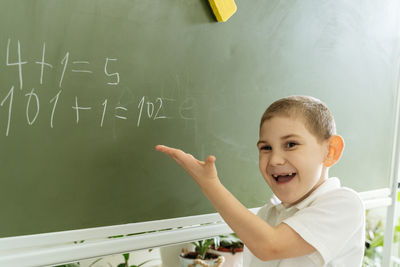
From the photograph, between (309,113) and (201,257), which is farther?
(201,257)

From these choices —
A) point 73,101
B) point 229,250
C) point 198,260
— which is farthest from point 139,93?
point 229,250

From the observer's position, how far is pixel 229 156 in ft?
4.61

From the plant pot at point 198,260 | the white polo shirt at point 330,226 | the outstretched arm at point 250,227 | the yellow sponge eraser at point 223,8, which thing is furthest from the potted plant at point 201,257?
the yellow sponge eraser at point 223,8

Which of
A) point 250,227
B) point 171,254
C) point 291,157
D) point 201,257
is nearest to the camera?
point 250,227

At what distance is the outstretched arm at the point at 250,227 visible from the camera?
984 millimetres

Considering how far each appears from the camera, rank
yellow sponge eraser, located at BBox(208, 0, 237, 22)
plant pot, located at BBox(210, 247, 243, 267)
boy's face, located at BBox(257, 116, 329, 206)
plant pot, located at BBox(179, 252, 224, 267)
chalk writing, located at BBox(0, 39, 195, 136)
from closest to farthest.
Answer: chalk writing, located at BBox(0, 39, 195, 136), boy's face, located at BBox(257, 116, 329, 206), yellow sponge eraser, located at BBox(208, 0, 237, 22), plant pot, located at BBox(179, 252, 224, 267), plant pot, located at BBox(210, 247, 243, 267)

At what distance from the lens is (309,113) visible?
113 centimetres

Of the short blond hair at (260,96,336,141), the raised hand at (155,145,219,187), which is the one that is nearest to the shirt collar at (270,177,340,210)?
the short blond hair at (260,96,336,141)

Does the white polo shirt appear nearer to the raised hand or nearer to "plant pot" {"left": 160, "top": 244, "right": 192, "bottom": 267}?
the raised hand

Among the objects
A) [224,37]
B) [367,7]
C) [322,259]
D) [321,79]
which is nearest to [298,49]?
[321,79]

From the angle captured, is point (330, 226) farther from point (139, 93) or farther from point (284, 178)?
point (139, 93)

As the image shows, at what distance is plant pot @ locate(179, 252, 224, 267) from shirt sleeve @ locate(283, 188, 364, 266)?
70cm

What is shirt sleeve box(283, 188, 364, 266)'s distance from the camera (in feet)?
3.30

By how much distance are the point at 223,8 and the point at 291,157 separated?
0.55m
